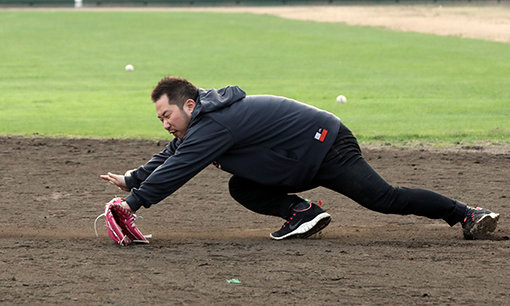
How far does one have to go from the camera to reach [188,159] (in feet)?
19.3

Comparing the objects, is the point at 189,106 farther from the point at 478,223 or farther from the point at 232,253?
the point at 478,223

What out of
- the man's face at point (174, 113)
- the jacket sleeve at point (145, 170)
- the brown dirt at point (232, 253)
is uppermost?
the man's face at point (174, 113)

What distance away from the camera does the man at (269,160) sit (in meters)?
5.91

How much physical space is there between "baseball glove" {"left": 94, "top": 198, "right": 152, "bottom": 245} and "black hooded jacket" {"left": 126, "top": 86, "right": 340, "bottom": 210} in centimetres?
18

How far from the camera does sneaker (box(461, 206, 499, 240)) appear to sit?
21.1 feet

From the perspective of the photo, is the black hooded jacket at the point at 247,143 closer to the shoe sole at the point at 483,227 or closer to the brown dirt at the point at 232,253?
the brown dirt at the point at 232,253

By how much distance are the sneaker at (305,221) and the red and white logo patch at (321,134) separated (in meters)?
0.64

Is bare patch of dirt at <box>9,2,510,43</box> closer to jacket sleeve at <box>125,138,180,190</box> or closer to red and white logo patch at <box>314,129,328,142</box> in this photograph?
red and white logo patch at <box>314,129,328,142</box>

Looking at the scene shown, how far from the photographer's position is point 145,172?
651 cm

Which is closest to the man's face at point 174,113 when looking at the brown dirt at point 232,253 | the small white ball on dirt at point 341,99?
the brown dirt at point 232,253

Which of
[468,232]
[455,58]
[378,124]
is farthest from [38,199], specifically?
Answer: [455,58]

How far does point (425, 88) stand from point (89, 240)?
509 inches

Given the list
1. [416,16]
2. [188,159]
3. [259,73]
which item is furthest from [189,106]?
[416,16]

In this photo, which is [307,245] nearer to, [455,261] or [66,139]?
[455,261]
